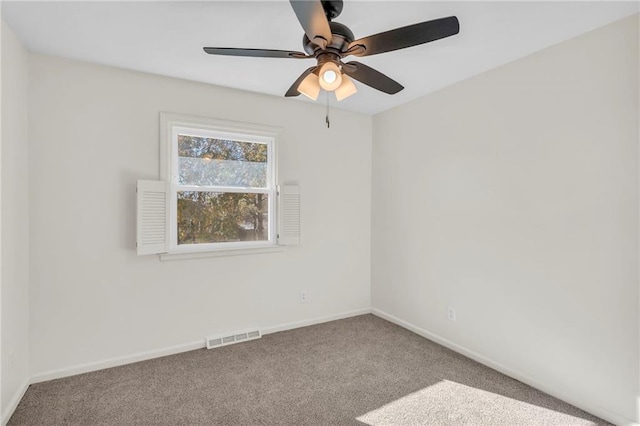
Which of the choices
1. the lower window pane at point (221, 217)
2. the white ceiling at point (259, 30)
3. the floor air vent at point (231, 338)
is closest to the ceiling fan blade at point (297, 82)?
the white ceiling at point (259, 30)

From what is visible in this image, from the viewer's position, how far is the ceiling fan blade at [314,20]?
1315mm

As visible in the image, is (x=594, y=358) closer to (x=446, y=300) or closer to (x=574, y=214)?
(x=574, y=214)

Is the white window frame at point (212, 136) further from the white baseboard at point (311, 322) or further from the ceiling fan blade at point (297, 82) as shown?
the ceiling fan blade at point (297, 82)

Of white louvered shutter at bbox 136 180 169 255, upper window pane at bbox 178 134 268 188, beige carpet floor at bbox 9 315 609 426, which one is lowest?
beige carpet floor at bbox 9 315 609 426

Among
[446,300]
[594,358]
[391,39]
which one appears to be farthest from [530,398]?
[391,39]

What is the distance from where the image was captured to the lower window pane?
10.1 feet

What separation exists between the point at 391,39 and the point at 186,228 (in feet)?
7.76

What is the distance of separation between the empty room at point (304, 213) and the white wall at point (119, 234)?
2cm

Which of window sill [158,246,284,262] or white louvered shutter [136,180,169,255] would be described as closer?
white louvered shutter [136,180,169,255]

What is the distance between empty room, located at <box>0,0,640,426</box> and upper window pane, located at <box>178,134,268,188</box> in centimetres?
2

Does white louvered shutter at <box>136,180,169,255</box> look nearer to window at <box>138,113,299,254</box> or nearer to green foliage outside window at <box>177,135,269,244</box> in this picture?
window at <box>138,113,299,254</box>

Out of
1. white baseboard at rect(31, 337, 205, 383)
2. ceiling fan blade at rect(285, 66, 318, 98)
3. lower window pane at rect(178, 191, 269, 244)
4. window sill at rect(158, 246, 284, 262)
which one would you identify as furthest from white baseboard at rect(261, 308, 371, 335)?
ceiling fan blade at rect(285, 66, 318, 98)

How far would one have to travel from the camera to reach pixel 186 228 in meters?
3.06

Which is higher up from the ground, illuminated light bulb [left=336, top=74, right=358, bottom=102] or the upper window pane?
illuminated light bulb [left=336, top=74, right=358, bottom=102]
